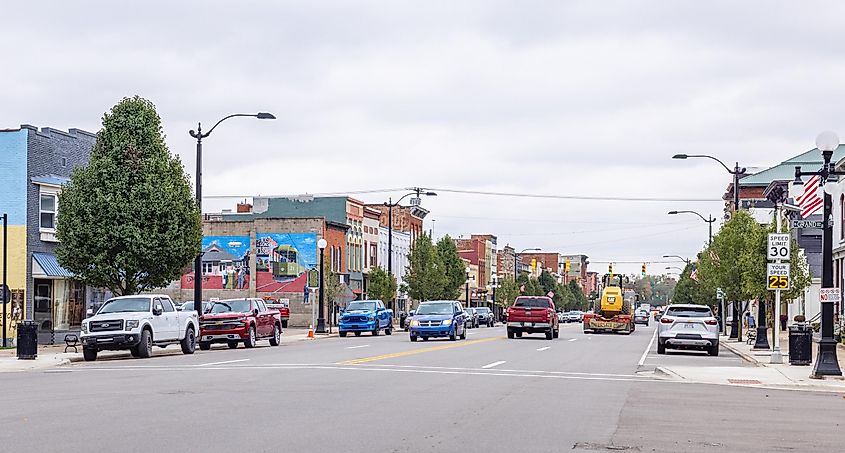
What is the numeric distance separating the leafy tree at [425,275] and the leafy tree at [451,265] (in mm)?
3816

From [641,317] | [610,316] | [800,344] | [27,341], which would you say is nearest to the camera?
[800,344]

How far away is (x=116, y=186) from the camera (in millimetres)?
34781

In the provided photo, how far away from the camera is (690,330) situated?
34.3 metres

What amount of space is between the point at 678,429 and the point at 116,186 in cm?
2503

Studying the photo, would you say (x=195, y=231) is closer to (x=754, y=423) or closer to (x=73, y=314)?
(x=73, y=314)

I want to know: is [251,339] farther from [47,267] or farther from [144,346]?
[47,267]

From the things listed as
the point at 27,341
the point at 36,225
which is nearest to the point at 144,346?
the point at 27,341

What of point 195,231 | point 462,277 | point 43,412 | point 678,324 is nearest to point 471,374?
point 43,412

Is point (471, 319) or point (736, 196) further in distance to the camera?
point (471, 319)

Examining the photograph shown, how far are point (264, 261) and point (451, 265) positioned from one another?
58.7 feet

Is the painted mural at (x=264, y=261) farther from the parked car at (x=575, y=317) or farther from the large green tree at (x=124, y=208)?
the parked car at (x=575, y=317)

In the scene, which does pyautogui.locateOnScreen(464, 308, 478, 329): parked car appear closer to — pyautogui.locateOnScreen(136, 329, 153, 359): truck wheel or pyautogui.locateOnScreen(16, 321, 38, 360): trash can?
pyautogui.locateOnScreen(136, 329, 153, 359): truck wheel

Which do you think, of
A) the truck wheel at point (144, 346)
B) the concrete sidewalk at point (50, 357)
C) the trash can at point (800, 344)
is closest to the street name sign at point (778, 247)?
the trash can at point (800, 344)

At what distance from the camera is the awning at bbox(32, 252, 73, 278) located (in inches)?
1505
